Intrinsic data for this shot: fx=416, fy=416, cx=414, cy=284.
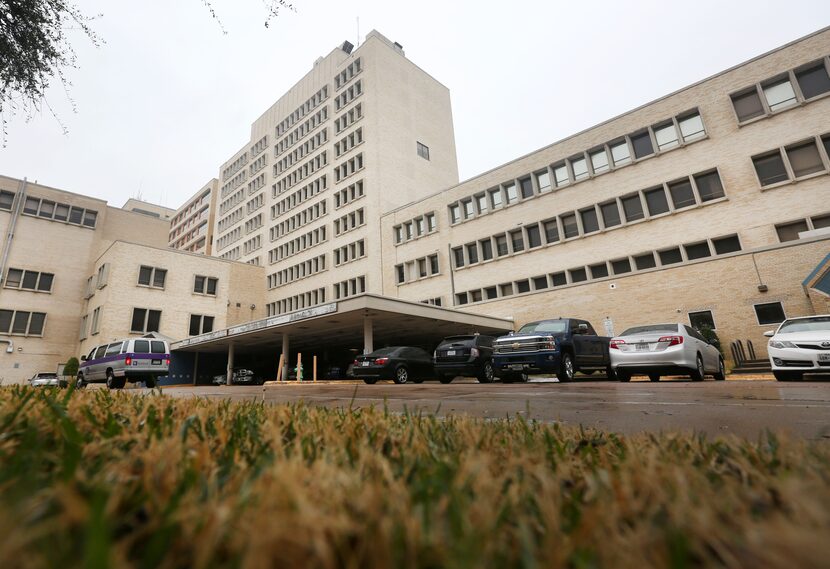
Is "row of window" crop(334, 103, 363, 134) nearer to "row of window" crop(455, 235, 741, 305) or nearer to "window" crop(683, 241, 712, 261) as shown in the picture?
"row of window" crop(455, 235, 741, 305)

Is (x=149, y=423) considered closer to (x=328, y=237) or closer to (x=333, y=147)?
(x=328, y=237)

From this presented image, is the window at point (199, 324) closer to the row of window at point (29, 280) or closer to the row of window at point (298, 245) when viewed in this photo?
the row of window at point (298, 245)

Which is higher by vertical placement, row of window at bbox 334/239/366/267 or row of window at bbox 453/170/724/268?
row of window at bbox 334/239/366/267

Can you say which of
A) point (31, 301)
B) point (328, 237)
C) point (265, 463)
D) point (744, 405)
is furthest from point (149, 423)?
point (31, 301)

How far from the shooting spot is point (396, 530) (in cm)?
80

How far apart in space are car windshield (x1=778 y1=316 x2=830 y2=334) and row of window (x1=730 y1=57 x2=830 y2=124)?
17454 mm

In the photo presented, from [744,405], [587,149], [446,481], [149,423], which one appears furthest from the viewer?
[587,149]

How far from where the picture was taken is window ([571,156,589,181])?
29.3 metres

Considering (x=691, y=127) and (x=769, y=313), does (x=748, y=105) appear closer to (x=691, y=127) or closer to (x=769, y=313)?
(x=691, y=127)

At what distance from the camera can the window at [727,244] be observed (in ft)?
74.6

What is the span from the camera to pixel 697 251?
24.0 metres

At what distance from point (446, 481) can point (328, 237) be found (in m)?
46.7

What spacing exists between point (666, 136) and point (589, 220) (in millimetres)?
6708

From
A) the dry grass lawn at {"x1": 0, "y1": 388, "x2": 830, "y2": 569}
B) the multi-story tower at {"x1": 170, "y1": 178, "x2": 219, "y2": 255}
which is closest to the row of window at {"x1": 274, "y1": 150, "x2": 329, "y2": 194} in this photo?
the multi-story tower at {"x1": 170, "y1": 178, "x2": 219, "y2": 255}
